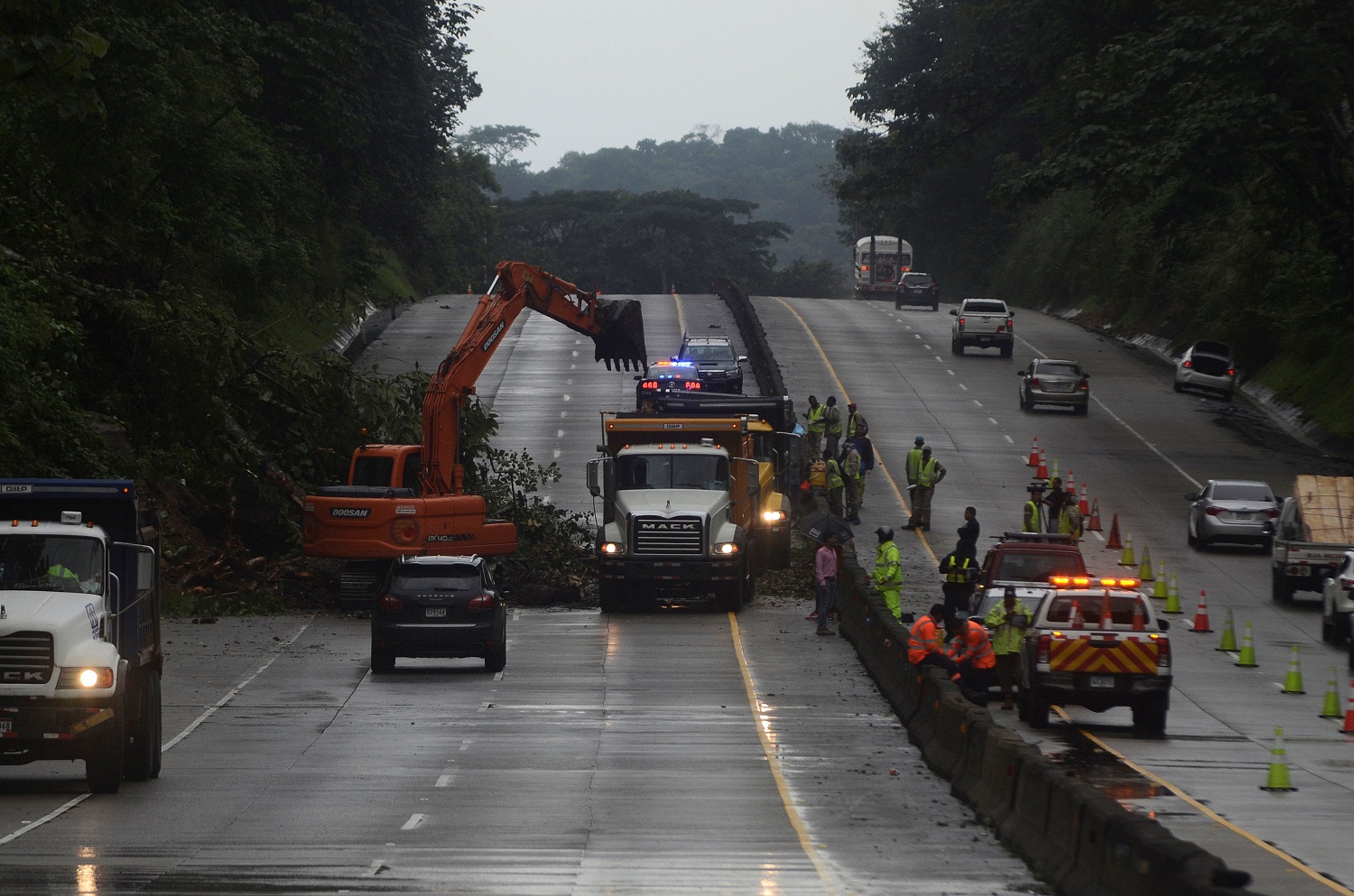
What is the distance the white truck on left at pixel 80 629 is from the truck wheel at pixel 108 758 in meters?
0.01

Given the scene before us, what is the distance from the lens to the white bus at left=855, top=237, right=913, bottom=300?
355 feet

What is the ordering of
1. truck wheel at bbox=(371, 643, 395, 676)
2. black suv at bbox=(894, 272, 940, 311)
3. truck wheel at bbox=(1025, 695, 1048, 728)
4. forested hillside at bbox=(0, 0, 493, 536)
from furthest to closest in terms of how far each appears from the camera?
black suv at bbox=(894, 272, 940, 311), forested hillside at bbox=(0, 0, 493, 536), truck wheel at bbox=(371, 643, 395, 676), truck wheel at bbox=(1025, 695, 1048, 728)

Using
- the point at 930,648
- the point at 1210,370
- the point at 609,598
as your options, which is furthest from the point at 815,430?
the point at 930,648

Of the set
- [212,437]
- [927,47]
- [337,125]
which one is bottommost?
[212,437]

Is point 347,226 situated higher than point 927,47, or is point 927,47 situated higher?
point 927,47

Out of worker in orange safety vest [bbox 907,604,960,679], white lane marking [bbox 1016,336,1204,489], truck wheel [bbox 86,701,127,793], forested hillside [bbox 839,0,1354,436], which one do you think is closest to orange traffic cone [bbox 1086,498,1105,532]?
white lane marking [bbox 1016,336,1204,489]

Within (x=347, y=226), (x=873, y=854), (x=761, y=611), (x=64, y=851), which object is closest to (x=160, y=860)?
(x=64, y=851)

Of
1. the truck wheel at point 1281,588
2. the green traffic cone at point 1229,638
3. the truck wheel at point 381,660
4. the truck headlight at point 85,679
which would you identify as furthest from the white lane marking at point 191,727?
the truck wheel at point 1281,588

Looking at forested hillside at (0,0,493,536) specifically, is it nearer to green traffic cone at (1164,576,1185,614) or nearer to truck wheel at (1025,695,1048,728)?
truck wheel at (1025,695,1048,728)

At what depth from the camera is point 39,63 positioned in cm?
1389

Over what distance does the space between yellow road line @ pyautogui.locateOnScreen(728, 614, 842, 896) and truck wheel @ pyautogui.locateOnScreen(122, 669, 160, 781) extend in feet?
19.2

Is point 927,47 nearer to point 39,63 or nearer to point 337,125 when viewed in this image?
point 337,125

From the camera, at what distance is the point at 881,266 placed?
357ft

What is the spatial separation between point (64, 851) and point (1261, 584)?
995 inches
